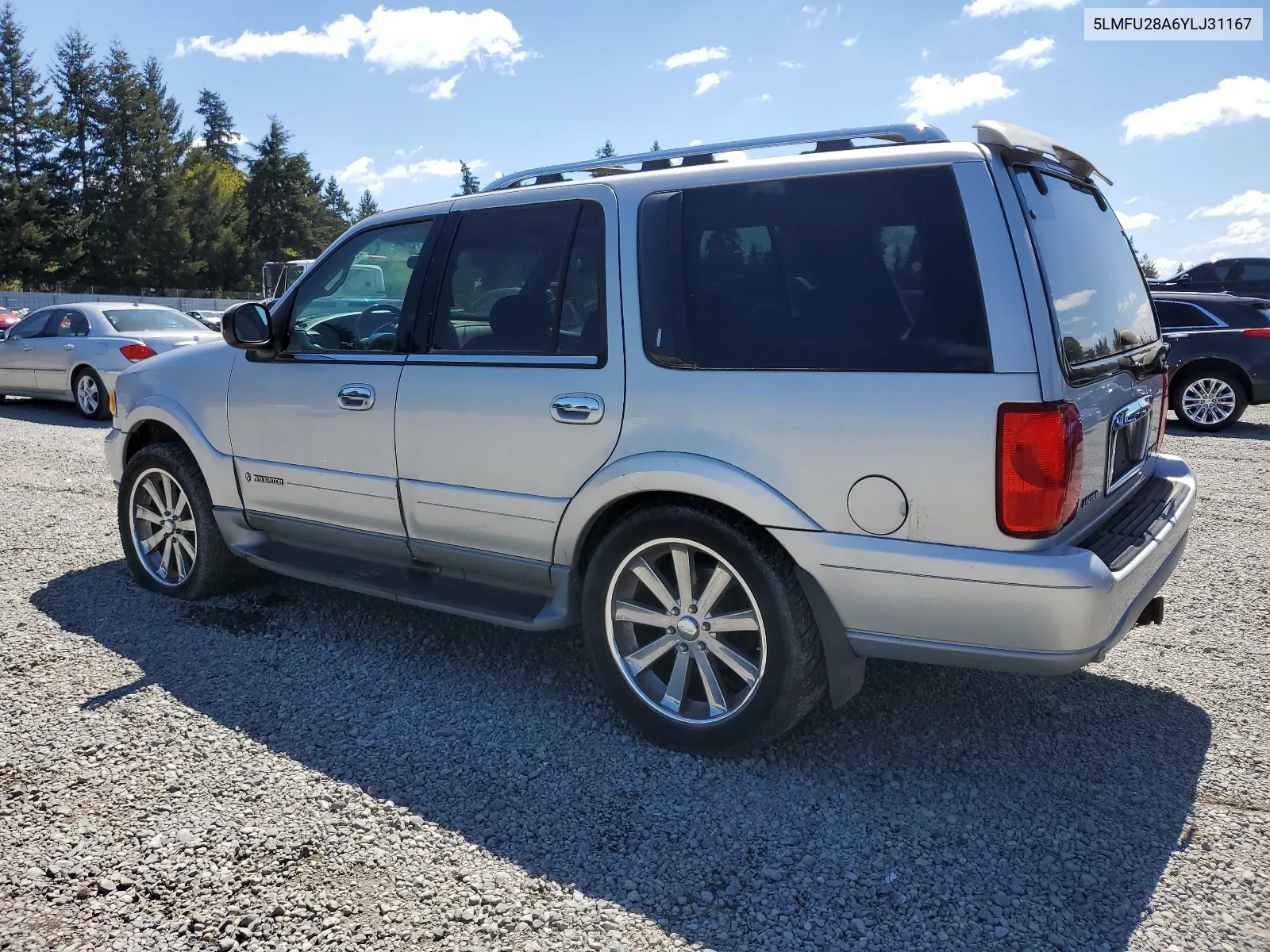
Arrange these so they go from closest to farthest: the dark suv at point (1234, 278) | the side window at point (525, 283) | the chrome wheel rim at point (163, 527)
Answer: the side window at point (525, 283) < the chrome wheel rim at point (163, 527) < the dark suv at point (1234, 278)

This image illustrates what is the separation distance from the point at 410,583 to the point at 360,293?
1.31m

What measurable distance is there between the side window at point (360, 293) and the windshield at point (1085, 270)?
2430 mm

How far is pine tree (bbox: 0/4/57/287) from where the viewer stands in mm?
56812

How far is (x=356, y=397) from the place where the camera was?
413cm

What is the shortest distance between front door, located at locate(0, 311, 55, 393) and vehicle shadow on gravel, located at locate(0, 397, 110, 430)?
0.35 m

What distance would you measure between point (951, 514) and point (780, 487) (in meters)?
0.53

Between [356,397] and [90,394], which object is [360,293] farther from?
[90,394]

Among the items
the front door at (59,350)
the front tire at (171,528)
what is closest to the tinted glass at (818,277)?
the front tire at (171,528)

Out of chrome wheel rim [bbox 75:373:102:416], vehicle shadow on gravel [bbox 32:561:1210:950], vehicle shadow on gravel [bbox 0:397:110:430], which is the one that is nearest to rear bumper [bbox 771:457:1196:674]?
vehicle shadow on gravel [bbox 32:561:1210:950]

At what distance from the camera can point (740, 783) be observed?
3.24 meters

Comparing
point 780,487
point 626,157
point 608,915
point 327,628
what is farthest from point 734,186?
point 327,628

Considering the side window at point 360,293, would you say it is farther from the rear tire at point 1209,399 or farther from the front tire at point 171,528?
the rear tire at point 1209,399

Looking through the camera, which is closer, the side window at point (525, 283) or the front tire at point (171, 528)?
the side window at point (525, 283)

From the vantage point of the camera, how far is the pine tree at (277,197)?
268 ft
